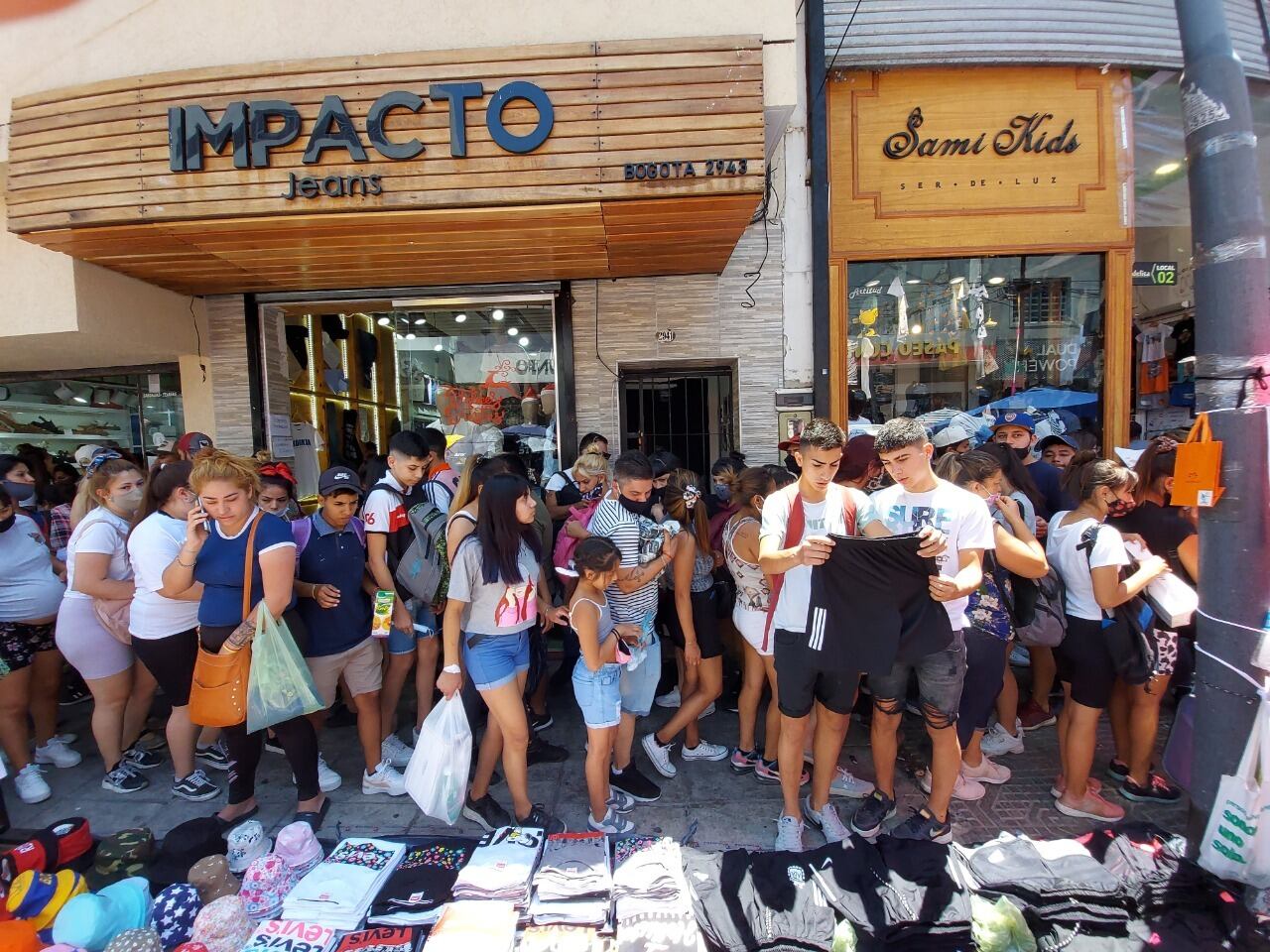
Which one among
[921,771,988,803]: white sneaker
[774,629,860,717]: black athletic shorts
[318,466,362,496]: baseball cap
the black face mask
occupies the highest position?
[318,466,362,496]: baseball cap

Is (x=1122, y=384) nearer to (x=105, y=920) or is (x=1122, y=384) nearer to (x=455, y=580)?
(x=455, y=580)

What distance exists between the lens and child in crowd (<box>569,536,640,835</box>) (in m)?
2.95

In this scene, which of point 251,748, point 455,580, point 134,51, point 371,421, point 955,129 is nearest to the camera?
point 455,580

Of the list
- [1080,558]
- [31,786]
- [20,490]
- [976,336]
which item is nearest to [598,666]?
[1080,558]

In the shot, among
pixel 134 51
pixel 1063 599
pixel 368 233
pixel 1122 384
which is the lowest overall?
pixel 1063 599

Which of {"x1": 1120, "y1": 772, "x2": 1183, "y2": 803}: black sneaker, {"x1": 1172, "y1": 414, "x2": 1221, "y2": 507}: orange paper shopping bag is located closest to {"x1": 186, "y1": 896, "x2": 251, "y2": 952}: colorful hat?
{"x1": 1172, "y1": 414, "x2": 1221, "y2": 507}: orange paper shopping bag

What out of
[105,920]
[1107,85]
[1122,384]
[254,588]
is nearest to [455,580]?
[254,588]

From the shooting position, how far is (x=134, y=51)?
4641 mm

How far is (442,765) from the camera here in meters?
2.98

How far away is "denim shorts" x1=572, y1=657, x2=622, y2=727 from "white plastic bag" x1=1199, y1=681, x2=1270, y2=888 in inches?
101

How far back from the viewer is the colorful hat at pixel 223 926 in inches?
93.2

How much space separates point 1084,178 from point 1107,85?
A: 0.97 metres

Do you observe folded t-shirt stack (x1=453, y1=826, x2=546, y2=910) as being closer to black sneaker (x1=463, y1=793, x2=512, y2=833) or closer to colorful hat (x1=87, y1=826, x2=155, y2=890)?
black sneaker (x1=463, y1=793, x2=512, y2=833)

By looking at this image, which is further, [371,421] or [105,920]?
[371,421]
